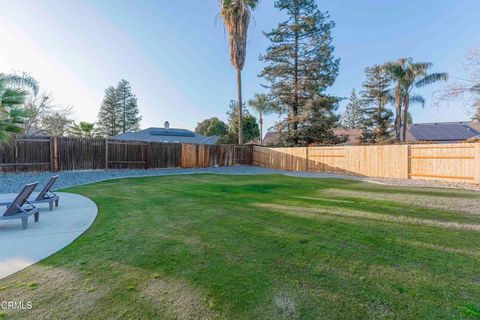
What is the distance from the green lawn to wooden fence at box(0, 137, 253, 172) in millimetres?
9547

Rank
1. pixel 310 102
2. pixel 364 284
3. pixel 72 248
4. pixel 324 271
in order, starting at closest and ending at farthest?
pixel 364 284 < pixel 324 271 < pixel 72 248 < pixel 310 102

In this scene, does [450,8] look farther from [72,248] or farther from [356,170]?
[72,248]

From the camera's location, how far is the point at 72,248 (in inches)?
139

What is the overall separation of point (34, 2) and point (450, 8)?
19001mm

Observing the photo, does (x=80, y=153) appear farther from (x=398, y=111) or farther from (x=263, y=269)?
(x=398, y=111)

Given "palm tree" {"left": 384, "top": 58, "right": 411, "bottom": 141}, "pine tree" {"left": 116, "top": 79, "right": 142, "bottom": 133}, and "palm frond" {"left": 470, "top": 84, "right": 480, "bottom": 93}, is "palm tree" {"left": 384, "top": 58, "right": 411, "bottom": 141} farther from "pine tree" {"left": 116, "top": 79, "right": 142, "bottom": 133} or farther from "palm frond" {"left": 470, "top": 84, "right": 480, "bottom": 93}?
"pine tree" {"left": 116, "top": 79, "right": 142, "bottom": 133}

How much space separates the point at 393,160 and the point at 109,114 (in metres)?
41.4

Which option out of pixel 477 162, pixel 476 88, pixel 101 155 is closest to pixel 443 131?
pixel 476 88

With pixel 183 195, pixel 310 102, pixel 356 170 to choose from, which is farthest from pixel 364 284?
pixel 310 102

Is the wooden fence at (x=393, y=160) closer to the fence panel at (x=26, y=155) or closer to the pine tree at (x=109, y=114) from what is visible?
the fence panel at (x=26, y=155)

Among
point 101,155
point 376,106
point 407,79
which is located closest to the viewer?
point 101,155

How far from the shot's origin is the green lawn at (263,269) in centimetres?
212

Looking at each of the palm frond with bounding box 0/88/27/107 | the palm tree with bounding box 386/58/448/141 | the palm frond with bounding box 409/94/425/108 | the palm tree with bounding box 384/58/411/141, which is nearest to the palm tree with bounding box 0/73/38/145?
the palm frond with bounding box 0/88/27/107

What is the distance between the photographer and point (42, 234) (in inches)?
167
